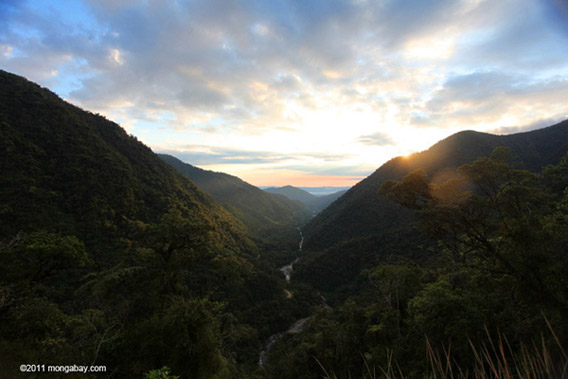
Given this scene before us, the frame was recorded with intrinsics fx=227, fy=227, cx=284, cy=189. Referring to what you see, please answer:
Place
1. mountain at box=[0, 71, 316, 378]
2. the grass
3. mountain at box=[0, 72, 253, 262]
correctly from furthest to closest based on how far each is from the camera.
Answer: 1. mountain at box=[0, 72, 253, 262]
2. mountain at box=[0, 71, 316, 378]
3. the grass

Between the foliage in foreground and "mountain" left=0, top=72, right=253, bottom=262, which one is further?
"mountain" left=0, top=72, right=253, bottom=262

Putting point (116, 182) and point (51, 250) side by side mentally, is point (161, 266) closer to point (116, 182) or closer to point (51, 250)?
point (51, 250)

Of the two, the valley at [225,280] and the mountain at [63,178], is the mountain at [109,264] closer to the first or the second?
the valley at [225,280]

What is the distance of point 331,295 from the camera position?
6812 cm

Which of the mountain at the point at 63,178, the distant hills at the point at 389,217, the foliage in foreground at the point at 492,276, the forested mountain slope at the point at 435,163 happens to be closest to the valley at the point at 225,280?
the foliage in foreground at the point at 492,276

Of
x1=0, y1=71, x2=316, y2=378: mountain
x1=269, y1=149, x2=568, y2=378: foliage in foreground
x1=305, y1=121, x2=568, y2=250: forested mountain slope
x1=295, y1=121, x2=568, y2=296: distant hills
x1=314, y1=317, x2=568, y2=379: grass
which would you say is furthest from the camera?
x1=305, y1=121, x2=568, y2=250: forested mountain slope

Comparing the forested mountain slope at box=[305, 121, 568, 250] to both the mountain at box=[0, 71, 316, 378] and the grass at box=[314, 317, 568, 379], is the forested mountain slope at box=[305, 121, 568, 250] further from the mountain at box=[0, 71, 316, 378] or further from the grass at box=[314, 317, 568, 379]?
Answer: the grass at box=[314, 317, 568, 379]

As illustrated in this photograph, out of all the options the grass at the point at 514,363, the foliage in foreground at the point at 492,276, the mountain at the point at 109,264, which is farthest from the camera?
the mountain at the point at 109,264

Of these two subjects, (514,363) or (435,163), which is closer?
(514,363)

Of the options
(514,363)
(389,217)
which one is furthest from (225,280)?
(389,217)

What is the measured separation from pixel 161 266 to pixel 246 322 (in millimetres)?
42615

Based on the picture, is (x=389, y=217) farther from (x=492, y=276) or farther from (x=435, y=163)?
(x=492, y=276)

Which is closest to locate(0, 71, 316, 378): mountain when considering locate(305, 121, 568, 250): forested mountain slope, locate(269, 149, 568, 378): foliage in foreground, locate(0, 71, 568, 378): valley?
locate(0, 71, 568, 378): valley

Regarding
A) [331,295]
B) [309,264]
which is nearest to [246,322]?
[331,295]
